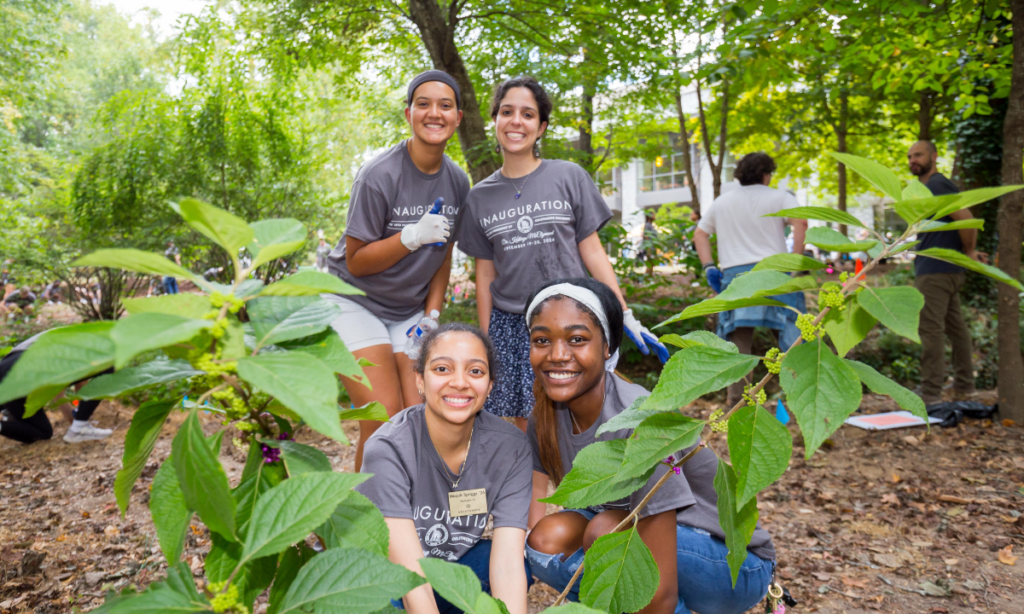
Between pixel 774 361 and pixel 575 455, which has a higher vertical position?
Result: pixel 774 361

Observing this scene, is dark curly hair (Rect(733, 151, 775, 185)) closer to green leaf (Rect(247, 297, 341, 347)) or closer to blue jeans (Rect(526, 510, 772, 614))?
blue jeans (Rect(526, 510, 772, 614))

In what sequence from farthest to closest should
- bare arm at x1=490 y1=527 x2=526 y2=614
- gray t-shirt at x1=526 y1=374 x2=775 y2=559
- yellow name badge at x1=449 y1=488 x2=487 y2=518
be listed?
yellow name badge at x1=449 y1=488 x2=487 y2=518 < gray t-shirt at x1=526 y1=374 x2=775 y2=559 < bare arm at x1=490 y1=527 x2=526 y2=614

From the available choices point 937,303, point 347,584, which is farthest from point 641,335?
point 937,303

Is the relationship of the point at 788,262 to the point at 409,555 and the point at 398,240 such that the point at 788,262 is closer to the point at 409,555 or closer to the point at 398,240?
the point at 409,555

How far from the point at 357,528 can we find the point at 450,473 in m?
1.15

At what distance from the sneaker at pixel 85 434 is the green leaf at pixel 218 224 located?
495cm

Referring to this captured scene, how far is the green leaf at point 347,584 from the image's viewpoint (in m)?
0.71

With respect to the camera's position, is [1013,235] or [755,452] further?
[1013,235]

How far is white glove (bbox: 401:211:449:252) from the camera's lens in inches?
102

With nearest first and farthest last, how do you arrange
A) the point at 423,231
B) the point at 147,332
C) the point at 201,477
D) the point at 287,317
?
1. the point at 147,332
2. the point at 201,477
3. the point at 287,317
4. the point at 423,231

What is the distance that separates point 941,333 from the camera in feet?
15.5

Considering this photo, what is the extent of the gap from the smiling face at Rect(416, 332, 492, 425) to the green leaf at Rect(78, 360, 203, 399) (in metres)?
1.17

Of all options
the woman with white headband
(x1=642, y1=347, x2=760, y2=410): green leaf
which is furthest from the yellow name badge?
(x1=642, y1=347, x2=760, y2=410): green leaf

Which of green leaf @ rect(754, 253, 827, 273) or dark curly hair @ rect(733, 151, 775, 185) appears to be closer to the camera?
green leaf @ rect(754, 253, 827, 273)
